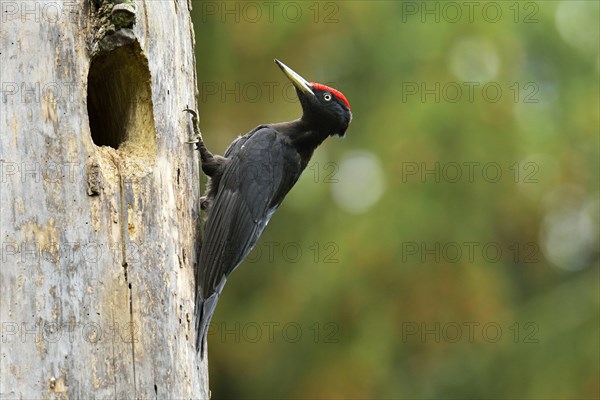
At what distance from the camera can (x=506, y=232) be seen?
7996 mm

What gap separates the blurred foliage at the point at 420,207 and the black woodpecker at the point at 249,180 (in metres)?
1.90

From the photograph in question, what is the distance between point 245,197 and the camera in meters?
5.11

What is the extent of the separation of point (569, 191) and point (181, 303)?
4966mm

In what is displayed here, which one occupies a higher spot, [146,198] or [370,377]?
[146,198]

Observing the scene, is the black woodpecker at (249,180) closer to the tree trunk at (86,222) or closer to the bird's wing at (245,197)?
the bird's wing at (245,197)

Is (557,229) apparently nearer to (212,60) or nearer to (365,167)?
(365,167)

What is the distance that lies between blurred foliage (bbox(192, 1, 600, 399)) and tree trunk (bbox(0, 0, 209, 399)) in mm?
3661

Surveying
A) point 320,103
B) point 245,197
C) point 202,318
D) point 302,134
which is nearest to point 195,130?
point 245,197

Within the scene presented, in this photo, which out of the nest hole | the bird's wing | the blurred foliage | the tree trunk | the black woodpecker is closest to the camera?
the tree trunk

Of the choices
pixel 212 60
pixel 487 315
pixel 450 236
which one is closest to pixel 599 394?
pixel 487 315

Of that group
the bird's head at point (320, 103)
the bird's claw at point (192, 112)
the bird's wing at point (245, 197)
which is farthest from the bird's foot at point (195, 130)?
the bird's head at point (320, 103)

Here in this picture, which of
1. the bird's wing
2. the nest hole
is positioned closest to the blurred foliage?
the bird's wing

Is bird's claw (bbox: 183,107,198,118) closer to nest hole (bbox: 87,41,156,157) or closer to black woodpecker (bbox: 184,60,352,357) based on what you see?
black woodpecker (bbox: 184,60,352,357)

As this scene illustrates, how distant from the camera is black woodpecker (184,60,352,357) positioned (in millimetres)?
4391
